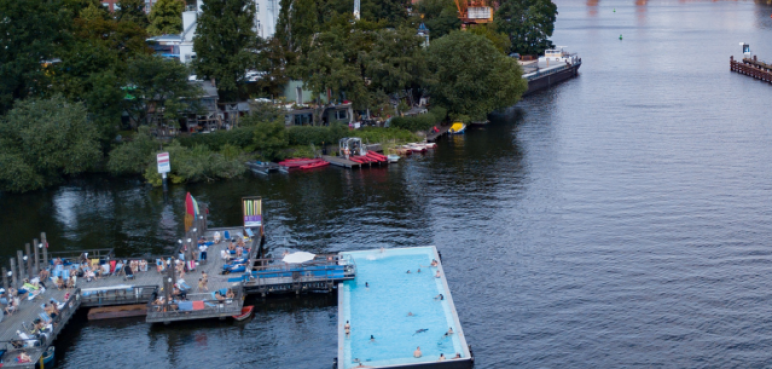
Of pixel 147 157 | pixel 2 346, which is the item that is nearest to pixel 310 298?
pixel 2 346

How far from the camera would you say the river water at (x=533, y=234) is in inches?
1970

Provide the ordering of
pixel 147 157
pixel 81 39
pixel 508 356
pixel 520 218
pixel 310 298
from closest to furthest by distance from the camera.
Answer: pixel 508 356 < pixel 310 298 < pixel 520 218 < pixel 147 157 < pixel 81 39

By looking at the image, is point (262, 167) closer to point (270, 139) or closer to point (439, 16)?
point (270, 139)

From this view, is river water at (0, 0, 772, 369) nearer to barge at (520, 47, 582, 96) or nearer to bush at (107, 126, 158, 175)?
bush at (107, 126, 158, 175)

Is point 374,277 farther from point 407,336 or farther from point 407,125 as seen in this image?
point 407,125

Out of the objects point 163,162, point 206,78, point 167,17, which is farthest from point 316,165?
point 167,17

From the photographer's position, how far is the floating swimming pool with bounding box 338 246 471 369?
4694cm

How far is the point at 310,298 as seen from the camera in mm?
57312

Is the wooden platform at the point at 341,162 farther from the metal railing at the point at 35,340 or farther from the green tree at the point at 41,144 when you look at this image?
the metal railing at the point at 35,340

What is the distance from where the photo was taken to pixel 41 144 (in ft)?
278

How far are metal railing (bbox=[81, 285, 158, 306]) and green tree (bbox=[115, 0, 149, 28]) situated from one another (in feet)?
327

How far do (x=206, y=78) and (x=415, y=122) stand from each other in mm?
28393

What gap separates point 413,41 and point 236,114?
26.3 m

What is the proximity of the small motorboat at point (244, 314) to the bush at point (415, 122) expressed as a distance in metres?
56.6
